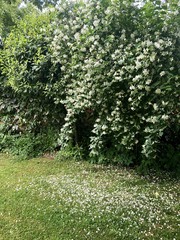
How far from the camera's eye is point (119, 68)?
3510 mm

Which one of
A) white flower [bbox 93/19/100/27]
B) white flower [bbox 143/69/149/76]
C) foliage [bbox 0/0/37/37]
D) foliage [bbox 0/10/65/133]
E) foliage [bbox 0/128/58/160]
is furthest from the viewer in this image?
foliage [bbox 0/0/37/37]

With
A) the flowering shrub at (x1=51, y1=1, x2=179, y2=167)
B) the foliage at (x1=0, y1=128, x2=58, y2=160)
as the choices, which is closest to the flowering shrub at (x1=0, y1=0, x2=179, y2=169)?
the flowering shrub at (x1=51, y1=1, x2=179, y2=167)

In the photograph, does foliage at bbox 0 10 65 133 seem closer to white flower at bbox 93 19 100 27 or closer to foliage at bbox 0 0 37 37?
white flower at bbox 93 19 100 27

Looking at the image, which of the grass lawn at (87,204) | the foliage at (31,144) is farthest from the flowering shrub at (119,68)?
the foliage at (31,144)

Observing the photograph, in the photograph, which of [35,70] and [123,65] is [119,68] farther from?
[35,70]

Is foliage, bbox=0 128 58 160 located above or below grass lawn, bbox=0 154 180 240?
above

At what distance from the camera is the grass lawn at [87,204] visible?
8.62 feet

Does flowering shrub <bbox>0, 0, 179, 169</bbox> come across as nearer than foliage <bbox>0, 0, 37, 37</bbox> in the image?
Yes

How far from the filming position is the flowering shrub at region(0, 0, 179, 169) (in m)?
3.23

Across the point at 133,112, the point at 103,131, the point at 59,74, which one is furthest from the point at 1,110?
the point at 133,112

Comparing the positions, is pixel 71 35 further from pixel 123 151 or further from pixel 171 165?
pixel 171 165

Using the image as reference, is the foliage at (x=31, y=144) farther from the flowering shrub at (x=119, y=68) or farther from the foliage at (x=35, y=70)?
the flowering shrub at (x=119, y=68)

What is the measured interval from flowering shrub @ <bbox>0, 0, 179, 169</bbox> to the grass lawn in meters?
0.49

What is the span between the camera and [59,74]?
465 cm
